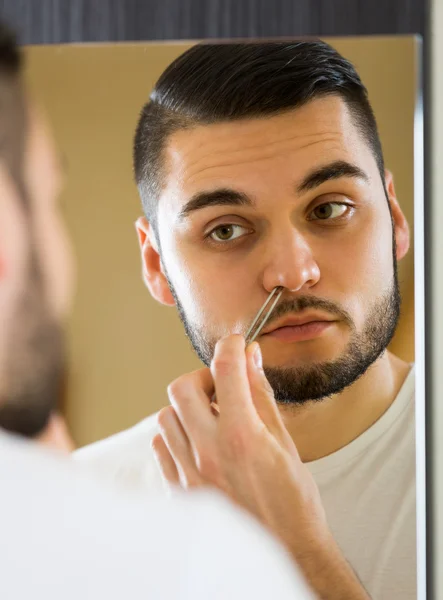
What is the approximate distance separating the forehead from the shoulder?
13.0 inches

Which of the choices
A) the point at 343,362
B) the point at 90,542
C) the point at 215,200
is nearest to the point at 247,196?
the point at 215,200

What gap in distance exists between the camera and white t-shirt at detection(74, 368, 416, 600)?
100 centimetres

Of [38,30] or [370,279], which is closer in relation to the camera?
[370,279]

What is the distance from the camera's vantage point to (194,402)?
1.03 meters

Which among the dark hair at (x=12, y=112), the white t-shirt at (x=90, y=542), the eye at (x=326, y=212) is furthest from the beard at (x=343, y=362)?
the dark hair at (x=12, y=112)

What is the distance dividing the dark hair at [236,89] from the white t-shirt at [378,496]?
0.35 metres

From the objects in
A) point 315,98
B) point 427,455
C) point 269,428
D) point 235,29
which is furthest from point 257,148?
point 427,455

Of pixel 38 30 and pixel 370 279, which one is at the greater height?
pixel 38 30

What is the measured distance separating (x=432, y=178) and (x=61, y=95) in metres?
0.53

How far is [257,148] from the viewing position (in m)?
1.02

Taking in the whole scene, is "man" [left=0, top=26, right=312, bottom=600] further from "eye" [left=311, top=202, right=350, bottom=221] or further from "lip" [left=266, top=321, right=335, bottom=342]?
"eye" [left=311, top=202, right=350, bottom=221]

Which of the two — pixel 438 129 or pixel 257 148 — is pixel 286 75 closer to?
pixel 257 148

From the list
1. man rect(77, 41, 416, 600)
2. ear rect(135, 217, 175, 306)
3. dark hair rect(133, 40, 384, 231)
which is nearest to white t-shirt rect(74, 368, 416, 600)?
man rect(77, 41, 416, 600)

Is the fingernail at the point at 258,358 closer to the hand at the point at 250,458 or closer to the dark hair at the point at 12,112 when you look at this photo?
the hand at the point at 250,458
